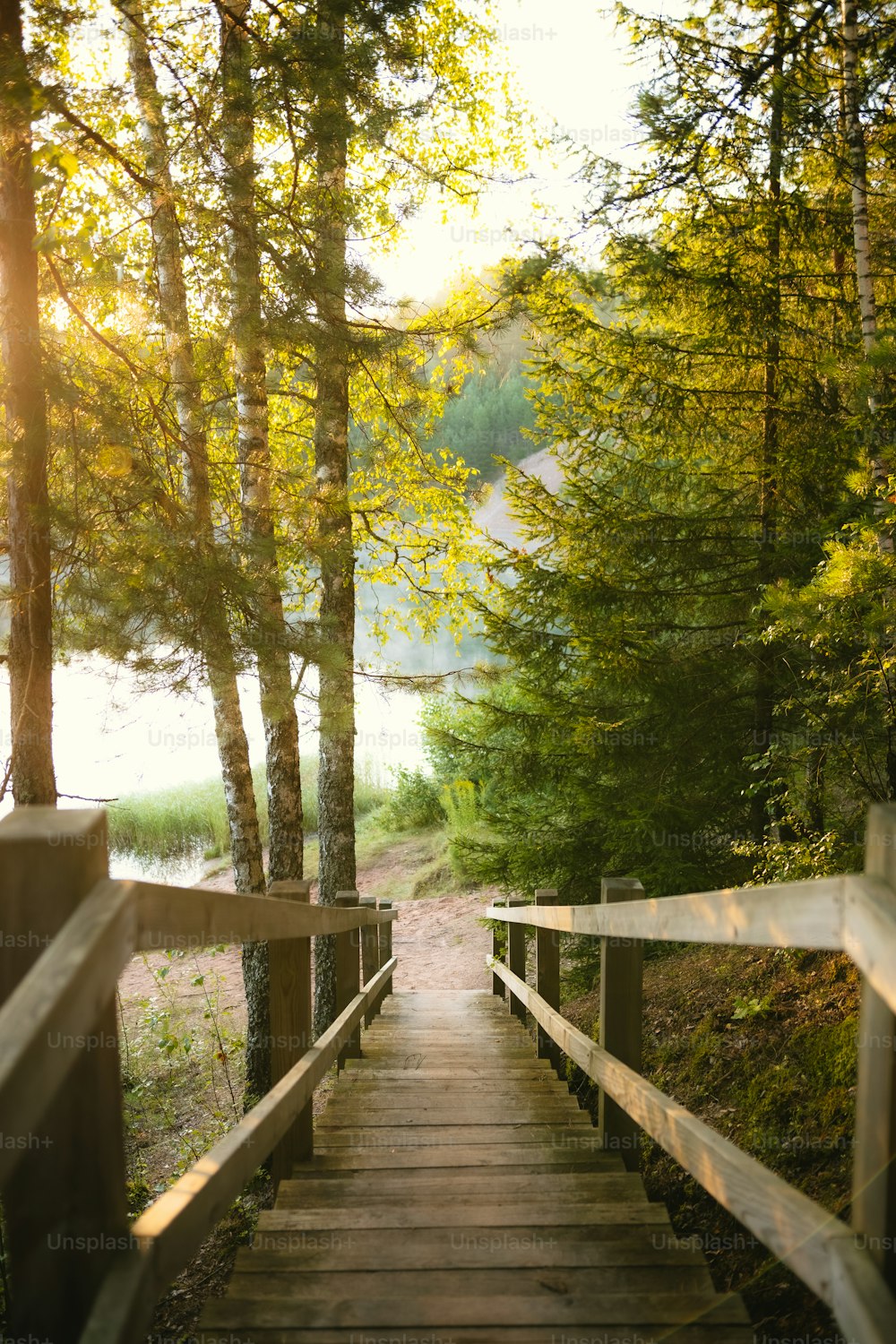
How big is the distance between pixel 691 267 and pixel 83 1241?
7623mm

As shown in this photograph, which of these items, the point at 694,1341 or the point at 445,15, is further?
the point at 445,15

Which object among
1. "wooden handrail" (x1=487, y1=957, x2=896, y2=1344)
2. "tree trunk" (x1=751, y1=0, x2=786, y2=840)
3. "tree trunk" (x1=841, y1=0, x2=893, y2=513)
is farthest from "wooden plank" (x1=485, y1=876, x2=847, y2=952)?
"tree trunk" (x1=751, y1=0, x2=786, y2=840)

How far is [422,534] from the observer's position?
1151cm

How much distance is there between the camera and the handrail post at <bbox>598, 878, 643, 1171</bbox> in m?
2.90

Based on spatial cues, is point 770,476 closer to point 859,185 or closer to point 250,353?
point 859,185

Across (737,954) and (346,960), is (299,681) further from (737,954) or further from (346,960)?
(737,954)

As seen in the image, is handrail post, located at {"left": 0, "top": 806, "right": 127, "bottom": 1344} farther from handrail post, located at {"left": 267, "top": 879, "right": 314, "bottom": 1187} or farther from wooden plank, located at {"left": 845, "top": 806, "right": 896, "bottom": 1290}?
handrail post, located at {"left": 267, "top": 879, "right": 314, "bottom": 1187}

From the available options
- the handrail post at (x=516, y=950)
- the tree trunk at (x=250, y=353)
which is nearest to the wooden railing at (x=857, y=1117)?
the tree trunk at (x=250, y=353)

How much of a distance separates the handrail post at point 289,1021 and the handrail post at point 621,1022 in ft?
3.30

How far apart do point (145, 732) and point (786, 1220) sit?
9356mm

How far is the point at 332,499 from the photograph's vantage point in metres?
6.17

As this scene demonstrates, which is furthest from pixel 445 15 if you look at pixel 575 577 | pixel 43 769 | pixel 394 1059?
pixel 394 1059

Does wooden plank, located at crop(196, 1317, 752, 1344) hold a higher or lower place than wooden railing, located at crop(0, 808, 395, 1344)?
lower

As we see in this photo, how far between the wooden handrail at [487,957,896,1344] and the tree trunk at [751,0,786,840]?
16.4ft
